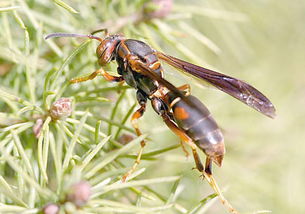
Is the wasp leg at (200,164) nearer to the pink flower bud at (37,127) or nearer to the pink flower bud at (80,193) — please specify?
the pink flower bud at (37,127)

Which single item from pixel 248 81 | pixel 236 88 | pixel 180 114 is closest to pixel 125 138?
pixel 180 114

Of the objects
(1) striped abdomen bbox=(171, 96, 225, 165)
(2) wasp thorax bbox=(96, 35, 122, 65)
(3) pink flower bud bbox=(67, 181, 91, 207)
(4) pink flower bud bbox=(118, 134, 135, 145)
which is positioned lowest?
(3) pink flower bud bbox=(67, 181, 91, 207)

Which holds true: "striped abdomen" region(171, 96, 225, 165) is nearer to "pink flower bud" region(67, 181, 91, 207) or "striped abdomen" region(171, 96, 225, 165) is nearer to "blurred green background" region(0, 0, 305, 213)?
"blurred green background" region(0, 0, 305, 213)

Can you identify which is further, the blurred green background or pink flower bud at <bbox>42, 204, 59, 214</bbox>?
the blurred green background

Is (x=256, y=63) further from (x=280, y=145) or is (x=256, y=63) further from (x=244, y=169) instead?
(x=244, y=169)

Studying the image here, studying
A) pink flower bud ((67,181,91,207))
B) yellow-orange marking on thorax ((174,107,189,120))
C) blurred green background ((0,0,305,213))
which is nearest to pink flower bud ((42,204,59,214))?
pink flower bud ((67,181,91,207))

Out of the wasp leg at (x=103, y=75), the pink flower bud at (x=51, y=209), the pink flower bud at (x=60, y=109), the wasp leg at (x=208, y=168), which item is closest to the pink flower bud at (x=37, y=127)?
the pink flower bud at (x=60, y=109)

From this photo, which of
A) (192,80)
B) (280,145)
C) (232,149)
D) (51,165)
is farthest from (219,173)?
(51,165)
